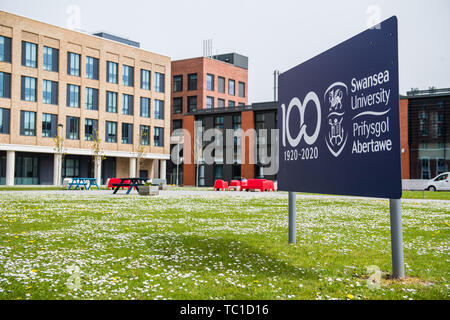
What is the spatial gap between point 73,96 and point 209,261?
52.6m

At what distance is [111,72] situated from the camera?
58.6 meters

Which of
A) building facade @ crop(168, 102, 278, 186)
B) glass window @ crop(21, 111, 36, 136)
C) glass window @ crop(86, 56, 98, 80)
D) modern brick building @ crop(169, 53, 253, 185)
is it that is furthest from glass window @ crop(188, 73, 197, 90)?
glass window @ crop(21, 111, 36, 136)

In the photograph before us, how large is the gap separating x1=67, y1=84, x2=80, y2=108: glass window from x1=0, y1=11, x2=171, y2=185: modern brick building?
Result: 0.11m

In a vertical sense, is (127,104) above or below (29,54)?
below

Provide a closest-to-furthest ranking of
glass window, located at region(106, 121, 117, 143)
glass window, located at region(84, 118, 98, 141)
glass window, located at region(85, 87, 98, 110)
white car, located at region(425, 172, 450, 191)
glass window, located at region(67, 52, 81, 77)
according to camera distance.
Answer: white car, located at region(425, 172, 450, 191), glass window, located at region(67, 52, 81, 77), glass window, located at region(84, 118, 98, 141), glass window, located at region(85, 87, 98, 110), glass window, located at region(106, 121, 117, 143)

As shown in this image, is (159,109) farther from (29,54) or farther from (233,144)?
(29,54)

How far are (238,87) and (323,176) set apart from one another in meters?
76.4

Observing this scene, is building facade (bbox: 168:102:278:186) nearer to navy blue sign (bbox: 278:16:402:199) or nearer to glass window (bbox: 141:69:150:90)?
glass window (bbox: 141:69:150:90)

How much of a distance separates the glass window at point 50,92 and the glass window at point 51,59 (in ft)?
5.63

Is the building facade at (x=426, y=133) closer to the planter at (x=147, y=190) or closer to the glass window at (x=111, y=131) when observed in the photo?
the planter at (x=147, y=190)

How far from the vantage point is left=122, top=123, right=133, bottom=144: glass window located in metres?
59.8

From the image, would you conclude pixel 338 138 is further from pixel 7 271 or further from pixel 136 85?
pixel 136 85

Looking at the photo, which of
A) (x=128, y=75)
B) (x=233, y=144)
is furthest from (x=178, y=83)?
(x=233, y=144)
